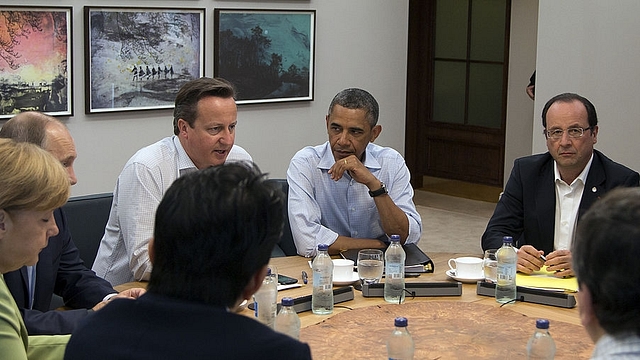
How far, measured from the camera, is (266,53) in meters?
6.56

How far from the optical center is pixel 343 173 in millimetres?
3959

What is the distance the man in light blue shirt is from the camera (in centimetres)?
387

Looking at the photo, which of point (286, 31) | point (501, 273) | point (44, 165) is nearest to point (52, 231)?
point (44, 165)

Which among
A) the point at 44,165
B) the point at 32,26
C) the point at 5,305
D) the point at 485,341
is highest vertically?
the point at 32,26

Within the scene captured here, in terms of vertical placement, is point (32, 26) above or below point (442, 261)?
above

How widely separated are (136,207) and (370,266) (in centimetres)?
92

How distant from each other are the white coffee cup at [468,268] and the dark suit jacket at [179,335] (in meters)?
1.77

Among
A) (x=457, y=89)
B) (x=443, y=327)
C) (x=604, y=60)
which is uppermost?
(x=604, y=60)

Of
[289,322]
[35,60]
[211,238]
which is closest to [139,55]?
[35,60]

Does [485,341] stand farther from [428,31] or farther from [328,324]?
[428,31]

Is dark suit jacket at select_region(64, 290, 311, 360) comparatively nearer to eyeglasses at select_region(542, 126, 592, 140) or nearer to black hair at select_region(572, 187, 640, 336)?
black hair at select_region(572, 187, 640, 336)

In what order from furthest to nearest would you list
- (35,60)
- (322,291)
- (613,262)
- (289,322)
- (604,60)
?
1. (604,60)
2. (35,60)
3. (322,291)
4. (289,322)
5. (613,262)

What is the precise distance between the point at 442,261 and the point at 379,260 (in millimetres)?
434

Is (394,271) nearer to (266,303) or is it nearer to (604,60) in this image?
(266,303)
